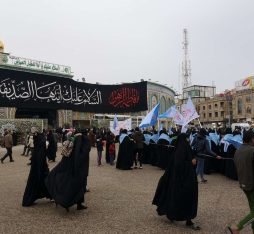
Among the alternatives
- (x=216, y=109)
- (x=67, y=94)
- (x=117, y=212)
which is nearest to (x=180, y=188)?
(x=117, y=212)

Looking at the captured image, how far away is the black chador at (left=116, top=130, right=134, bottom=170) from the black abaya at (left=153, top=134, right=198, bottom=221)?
263 inches

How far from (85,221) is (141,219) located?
0.87m

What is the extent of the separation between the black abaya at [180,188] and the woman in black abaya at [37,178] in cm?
243

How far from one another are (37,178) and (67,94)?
1436 centimetres

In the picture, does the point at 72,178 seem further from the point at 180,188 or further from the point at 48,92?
the point at 48,92

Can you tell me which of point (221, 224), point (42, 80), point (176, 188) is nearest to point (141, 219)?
point (176, 188)

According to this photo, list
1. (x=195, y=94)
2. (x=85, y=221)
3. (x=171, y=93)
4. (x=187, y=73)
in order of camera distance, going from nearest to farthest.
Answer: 1. (x=85, y=221)
2. (x=171, y=93)
3. (x=187, y=73)
4. (x=195, y=94)

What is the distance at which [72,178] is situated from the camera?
606 centimetres

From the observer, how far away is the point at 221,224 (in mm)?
5285

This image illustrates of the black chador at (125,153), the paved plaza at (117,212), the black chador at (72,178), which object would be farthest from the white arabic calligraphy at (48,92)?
the black chador at (72,178)

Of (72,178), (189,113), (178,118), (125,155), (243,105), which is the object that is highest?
(243,105)

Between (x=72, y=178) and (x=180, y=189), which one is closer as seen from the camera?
→ (x=180, y=189)

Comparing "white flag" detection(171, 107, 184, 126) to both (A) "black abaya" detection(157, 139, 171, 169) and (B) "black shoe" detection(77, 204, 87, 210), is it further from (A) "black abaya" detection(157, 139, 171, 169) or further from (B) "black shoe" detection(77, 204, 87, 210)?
(B) "black shoe" detection(77, 204, 87, 210)

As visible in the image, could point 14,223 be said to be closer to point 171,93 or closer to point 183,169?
point 183,169
